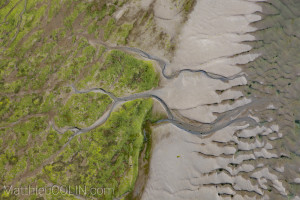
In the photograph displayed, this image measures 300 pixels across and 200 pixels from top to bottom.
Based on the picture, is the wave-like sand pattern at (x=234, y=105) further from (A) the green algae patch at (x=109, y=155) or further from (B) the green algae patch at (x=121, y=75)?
(A) the green algae patch at (x=109, y=155)

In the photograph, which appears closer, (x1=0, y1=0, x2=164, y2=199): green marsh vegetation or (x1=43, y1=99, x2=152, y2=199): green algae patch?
(x1=43, y1=99, x2=152, y2=199): green algae patch

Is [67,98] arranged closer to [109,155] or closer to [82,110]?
[82,110]

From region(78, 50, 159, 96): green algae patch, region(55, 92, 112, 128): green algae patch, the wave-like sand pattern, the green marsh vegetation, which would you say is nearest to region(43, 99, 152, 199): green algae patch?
the green marsh vegetation

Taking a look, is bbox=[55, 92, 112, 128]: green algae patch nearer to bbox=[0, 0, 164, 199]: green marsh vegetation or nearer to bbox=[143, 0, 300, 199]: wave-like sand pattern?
bbox=[0, 0, 164, 199]: green marsh vegetation

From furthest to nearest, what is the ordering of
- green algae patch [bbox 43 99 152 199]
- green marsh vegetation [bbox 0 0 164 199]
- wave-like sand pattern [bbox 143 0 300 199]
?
1. green marsh vegetation [bbox 0 0 164 199]
2. green algae patch [bbox 43 99 152 199]
3. wave-like sand pattern [bbox 143 0 300 199]

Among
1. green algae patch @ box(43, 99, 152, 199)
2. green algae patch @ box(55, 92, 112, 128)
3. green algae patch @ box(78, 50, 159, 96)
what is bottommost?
green algae patch @ box(43, 99, 152, 199)
